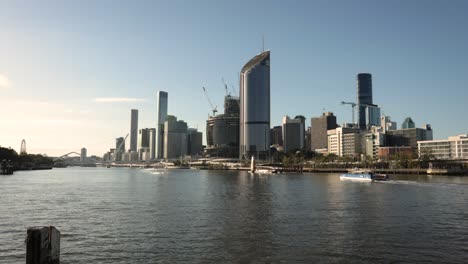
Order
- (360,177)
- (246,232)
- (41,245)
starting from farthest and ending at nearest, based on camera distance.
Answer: (360,177) < (246,232) < (41,245)

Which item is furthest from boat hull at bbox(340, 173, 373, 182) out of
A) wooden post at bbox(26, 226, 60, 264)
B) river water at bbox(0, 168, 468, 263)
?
wooden post at bbox(26, 226, 60, 264)

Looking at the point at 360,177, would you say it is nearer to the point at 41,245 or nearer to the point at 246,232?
the point at 246,232

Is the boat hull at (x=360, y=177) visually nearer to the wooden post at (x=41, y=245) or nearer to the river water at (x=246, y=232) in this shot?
the river water at (x=246, y=232)

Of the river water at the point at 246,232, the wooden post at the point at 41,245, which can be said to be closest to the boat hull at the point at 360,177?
the river water at the point at 246,232

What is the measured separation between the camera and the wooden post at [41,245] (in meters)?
23.6

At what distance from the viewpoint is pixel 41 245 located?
2398 cm

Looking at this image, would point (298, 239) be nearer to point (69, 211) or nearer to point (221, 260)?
point (221, 260)

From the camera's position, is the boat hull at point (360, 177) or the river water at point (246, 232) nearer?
the river water at point (246, 232)

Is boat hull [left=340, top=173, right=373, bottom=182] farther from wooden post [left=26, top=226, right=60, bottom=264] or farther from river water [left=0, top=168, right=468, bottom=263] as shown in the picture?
wooden post [left=26, top=226, right=60, bottom=264]

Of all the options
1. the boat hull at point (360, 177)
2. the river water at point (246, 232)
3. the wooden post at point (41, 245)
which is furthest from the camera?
the boat hull at point (360, 177)

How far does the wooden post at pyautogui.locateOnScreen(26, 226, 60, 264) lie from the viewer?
23.6m

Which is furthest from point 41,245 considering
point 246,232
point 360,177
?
point 360,177

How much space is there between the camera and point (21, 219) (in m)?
48.3

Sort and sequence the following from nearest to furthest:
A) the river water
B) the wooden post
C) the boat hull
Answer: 1. the wooden post
2. the river water
3. the boat hull
